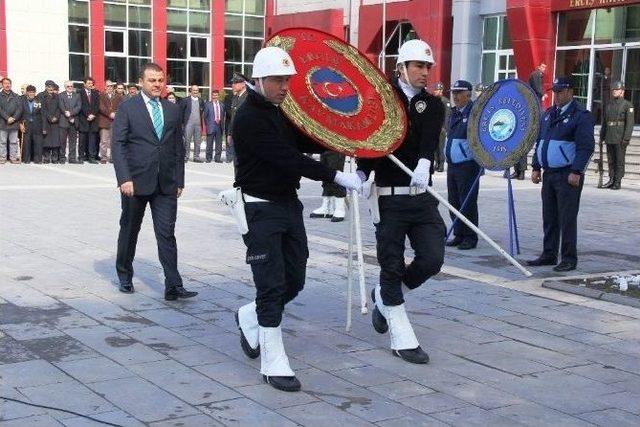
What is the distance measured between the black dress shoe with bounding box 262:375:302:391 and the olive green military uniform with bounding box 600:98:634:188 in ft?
47.4

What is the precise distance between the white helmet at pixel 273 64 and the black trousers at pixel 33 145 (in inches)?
689

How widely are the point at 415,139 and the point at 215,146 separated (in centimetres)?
1885

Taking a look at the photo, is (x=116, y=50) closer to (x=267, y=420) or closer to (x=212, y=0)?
(x=212, y=0)

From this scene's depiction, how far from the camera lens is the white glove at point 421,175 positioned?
5.71 meters

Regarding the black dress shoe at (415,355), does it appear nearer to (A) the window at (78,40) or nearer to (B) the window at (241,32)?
(A) the window at (78,40)

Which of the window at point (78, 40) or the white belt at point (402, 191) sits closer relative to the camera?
the white belt at point (402, 191)

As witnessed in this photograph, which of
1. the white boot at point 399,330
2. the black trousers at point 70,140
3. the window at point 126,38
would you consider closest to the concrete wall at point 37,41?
the window at point 126,38

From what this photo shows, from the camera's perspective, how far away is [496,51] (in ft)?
93.9

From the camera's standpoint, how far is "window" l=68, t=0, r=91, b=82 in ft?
117

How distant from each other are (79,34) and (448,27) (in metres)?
15.3

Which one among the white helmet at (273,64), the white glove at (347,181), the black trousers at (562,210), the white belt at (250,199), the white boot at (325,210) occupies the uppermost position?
the white helmet at (273,64)

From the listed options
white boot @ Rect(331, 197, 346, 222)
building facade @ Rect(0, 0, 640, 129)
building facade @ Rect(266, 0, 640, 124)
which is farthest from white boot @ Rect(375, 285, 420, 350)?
building facade @ Rect(266, 0, 640, 124)

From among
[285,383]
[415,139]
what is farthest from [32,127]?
[285,383]

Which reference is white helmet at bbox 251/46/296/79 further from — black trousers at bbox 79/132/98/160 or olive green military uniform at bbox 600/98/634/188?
black trousers at bbox 79/132/98/160
